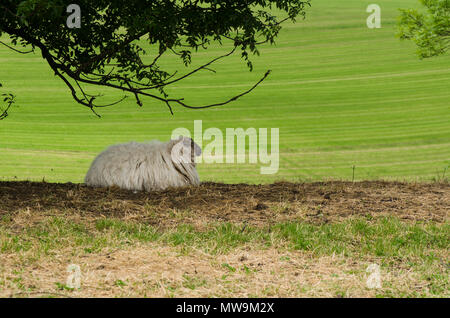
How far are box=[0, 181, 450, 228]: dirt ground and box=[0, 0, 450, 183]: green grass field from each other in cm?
509

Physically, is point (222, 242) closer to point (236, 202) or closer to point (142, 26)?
point (236, 202)

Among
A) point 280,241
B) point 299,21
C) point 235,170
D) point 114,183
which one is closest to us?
point 280,241

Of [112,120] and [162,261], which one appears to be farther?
[112,120]

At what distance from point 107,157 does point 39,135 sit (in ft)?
52.0

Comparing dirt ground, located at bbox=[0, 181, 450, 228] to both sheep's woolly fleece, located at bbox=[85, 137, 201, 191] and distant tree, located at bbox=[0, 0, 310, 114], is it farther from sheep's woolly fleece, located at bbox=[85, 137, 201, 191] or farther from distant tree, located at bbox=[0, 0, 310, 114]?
distant tree, located at bbox=[0, 0, 310, 114]

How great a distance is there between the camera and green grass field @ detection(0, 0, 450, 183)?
2083 cm

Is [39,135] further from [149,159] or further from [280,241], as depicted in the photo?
[280,241]

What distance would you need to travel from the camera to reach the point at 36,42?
980 centimetres

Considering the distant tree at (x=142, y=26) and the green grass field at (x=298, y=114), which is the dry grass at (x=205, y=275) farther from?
the green grass field at (x=298, y=114)

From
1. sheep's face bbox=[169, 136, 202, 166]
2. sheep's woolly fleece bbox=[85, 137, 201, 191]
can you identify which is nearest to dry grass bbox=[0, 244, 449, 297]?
sheep's woolly fleece bbox=[85, 137, 201, 191]

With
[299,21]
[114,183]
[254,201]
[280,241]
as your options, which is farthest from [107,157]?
[299,21]

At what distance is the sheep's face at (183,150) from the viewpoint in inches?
414

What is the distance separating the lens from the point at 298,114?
28844 millimetres

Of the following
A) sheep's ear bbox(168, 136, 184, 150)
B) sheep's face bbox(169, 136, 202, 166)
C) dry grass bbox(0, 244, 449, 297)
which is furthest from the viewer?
sheep's ear bbox(168, 136, 184, 150)
